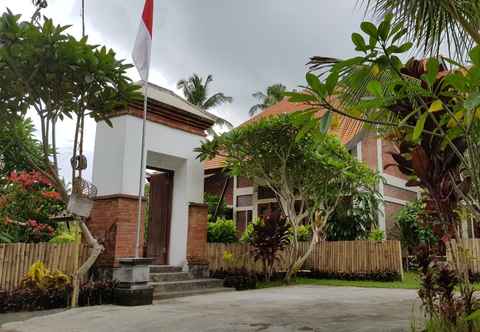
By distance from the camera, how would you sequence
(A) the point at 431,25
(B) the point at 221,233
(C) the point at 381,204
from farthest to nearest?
(C) the point at 381,204
(B) the point at 221,233
(A) the point at 431,25

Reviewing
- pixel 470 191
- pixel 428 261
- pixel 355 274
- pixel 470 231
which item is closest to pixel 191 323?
pixel 428 261

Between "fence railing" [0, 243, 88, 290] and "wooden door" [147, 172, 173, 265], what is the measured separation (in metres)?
1.98

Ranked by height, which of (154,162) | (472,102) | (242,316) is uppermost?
(154,162)

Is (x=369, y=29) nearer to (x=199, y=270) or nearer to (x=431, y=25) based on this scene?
(x=431, y=25)

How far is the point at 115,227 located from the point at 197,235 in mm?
2160

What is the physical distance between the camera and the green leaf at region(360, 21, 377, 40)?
221 centimetres

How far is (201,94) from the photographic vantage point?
93.6 ft

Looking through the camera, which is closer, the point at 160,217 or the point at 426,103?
the point at 426,103

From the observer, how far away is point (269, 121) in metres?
10.2

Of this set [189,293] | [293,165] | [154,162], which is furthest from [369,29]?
[293,165]

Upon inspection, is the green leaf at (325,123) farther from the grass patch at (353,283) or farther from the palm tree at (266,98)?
the palm tree at (266,98)

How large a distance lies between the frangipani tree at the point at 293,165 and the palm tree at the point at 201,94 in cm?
1768

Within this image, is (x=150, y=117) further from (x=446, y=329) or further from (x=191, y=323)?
(x=446, y=329)

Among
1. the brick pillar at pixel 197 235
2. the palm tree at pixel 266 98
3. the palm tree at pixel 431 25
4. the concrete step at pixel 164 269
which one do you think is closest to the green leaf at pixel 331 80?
the palm tree at pixel 431 25
